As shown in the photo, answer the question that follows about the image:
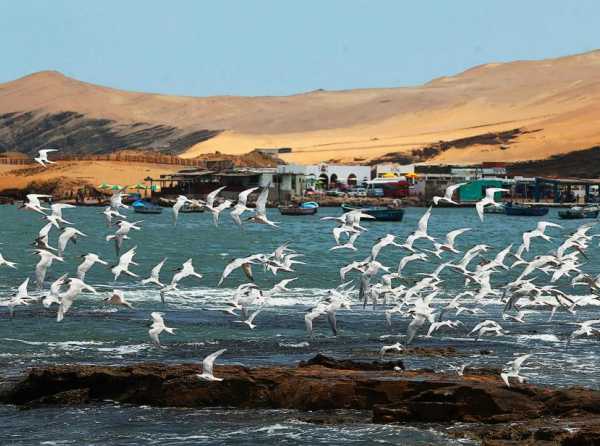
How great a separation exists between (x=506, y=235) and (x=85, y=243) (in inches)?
1517

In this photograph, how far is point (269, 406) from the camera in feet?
95.3

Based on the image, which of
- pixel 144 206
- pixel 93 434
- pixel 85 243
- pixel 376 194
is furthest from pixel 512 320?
pixel 376 194

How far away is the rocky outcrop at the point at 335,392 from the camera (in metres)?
27.1

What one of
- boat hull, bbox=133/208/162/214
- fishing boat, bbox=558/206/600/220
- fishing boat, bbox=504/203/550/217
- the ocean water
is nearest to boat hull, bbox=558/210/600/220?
fishing boat, bbox=558/206/600/220

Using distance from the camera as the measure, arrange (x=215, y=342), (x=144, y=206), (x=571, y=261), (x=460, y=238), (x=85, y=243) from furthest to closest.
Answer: (x=144, y=206) < (x=460, y=238) < (x=85, y=243) < (x=571, y=261) < (x=215, y=342)

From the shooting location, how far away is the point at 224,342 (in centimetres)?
4003

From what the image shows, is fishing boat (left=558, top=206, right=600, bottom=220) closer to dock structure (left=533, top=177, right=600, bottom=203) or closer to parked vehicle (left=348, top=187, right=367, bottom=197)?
dock structure (left=533, top=177, right=600, bottom=203)

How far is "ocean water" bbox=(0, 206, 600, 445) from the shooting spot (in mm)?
27453

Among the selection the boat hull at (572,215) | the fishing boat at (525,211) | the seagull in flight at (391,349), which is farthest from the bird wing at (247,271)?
the fishing boat at (525,211)

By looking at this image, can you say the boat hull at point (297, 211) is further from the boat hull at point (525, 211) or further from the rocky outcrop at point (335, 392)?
the rocky outcrop at point (335, 392)

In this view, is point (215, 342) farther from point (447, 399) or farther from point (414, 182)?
point (414, 182)

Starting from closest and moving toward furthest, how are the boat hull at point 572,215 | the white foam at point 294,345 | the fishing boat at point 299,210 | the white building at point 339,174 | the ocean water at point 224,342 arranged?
1. the ocean water at point 224,342
2. the white foam at point 294,345
3. the boat hull at point 572,215
4. the fishing boat at point 299,210
5. the white building at point 339,174

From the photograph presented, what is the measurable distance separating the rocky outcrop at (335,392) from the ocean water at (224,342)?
47cm

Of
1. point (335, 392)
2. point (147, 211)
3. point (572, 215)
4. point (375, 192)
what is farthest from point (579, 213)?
point (335, 392)
